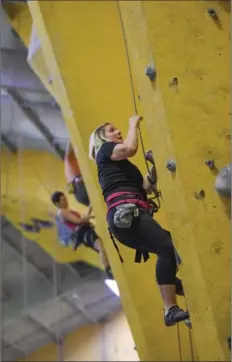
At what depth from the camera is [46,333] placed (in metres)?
6.64

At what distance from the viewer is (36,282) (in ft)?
20.2

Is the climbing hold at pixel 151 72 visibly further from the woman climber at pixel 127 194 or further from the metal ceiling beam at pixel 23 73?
→ the metal ceiling beam at pixel 23 73

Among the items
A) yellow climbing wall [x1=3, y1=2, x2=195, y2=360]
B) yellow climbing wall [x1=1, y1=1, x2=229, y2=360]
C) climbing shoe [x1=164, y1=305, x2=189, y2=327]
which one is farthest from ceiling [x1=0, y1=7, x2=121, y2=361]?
climbing shoe [x1=164, y1=305, x2=189, y2=327]

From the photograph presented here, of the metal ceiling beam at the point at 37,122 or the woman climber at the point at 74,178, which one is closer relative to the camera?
the woman climber at the point at 74,178

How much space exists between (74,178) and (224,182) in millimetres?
1720

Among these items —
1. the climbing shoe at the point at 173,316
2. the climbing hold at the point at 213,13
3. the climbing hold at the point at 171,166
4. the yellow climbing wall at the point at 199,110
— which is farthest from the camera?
the climbing hold at the point at 213,13

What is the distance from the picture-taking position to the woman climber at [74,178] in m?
3.60

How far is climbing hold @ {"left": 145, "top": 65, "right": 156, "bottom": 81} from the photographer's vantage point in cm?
200

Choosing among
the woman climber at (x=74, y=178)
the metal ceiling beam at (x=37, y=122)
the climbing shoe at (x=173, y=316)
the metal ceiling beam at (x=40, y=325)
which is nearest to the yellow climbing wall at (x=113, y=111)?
the climbing shoe at (x=173, y=316)

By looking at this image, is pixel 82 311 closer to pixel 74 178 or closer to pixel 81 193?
pixel 81 193

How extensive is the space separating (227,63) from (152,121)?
39cm

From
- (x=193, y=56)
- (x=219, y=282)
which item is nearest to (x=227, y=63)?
(x=193, y=56)

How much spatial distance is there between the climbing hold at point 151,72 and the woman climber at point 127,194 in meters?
0.34

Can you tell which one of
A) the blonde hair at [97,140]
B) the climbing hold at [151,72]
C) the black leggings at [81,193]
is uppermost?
the climbing hold at [151,72]
